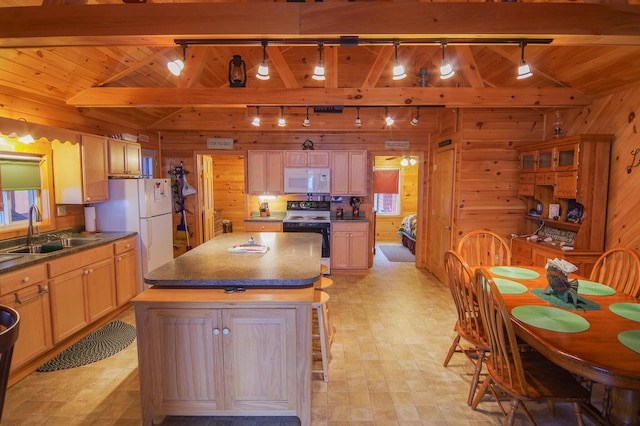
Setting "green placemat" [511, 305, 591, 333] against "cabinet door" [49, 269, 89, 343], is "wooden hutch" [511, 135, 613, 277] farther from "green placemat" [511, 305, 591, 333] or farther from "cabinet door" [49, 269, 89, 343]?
"cabinet door" [49, 269, 89, 343]

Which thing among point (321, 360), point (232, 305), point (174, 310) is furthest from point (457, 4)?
point (321, 360)

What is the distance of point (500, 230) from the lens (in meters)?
4.43

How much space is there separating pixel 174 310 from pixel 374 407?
4.94ft

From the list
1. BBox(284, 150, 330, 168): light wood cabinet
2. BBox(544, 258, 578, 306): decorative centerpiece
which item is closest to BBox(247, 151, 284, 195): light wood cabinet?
BBox(284, 150, 330, 168): light wood cabinet

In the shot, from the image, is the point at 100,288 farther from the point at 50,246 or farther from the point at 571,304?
the point at 571,304

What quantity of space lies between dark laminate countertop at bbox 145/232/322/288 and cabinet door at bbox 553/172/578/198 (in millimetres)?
2667

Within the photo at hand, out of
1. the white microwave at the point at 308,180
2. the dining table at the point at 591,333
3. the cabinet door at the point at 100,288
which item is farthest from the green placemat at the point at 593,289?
the cabinet door at the point at 100,288

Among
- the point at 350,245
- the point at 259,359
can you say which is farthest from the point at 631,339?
the point at 350,245

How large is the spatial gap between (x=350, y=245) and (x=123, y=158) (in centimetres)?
352

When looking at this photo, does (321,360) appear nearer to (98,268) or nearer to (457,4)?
(98,268)

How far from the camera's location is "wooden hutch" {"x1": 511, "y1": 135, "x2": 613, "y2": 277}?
323cm

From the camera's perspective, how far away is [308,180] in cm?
Answer: 546

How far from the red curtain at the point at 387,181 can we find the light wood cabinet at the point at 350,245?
3185 millimetres

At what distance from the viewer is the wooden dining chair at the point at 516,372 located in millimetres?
1750
